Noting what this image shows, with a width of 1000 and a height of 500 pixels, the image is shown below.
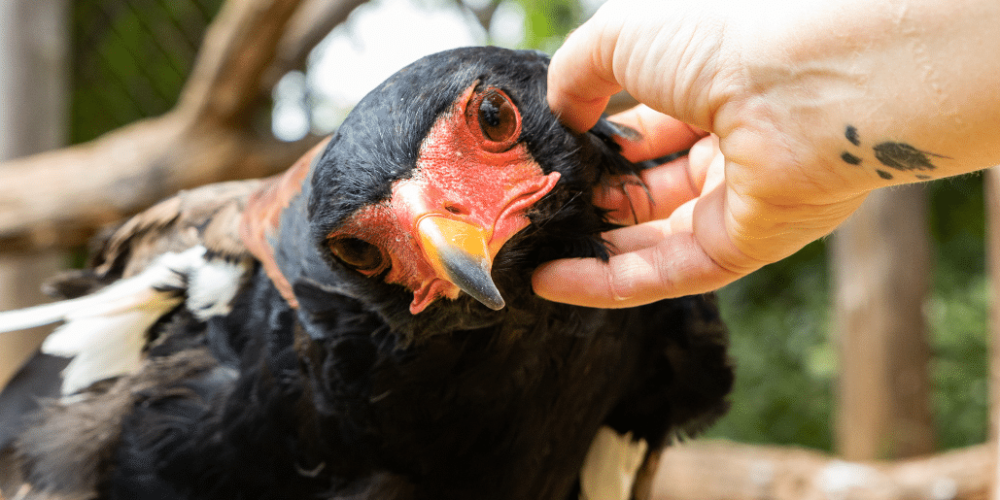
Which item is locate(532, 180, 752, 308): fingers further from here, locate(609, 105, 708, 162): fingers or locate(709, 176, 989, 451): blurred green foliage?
locate(709, 176, 989, 451): blurred green foliage

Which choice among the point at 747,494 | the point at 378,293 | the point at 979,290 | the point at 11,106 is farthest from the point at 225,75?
the point at 979,290

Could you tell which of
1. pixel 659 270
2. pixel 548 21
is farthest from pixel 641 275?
pixel 548 21

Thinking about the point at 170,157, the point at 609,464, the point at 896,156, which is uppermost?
the point at 170,157

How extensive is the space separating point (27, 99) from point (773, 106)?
4.49 metres

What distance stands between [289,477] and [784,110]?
4.37 ft

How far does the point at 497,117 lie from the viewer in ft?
3.90

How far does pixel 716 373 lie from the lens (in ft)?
6.43

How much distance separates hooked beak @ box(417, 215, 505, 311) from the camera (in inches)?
39.8

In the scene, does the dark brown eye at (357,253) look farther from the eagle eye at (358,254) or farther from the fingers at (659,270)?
the fingers at (659,270)

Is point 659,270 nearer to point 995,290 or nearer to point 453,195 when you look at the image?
point 453,195

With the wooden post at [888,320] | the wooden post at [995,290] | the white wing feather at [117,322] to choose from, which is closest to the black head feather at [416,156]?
the white wing feather at [117,322]

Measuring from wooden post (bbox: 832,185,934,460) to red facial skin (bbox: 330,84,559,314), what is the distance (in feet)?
13.8

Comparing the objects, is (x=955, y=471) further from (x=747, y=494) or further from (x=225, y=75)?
(x=225, y=75)

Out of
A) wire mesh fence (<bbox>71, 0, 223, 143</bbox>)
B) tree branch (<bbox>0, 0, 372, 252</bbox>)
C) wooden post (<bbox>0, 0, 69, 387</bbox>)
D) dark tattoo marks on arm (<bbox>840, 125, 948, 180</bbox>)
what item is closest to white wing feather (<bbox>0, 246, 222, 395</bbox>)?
dark tattoo marks on arm (<bbox>840, 125, 948, 180</bbox>)
